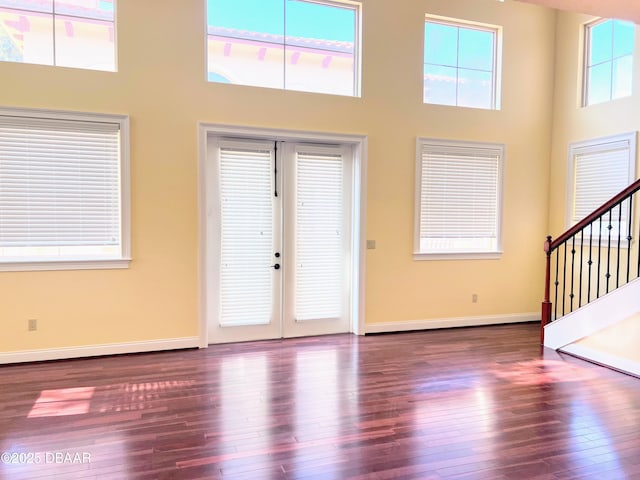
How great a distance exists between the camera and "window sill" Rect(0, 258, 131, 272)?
410cm

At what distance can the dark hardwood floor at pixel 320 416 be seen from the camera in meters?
2.47

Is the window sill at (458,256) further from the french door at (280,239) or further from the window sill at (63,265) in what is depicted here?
the window sill at (63,265)

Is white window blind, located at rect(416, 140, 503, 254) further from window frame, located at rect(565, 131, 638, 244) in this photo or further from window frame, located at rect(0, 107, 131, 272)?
window frame, located at rect(0, 107, 131, 272)

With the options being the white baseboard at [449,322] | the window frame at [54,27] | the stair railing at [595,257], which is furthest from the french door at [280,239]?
the stair railing at [595,257]

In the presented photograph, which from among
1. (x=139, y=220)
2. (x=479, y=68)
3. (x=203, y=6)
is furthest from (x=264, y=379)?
(x=479, y=68)

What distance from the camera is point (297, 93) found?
4918 mm

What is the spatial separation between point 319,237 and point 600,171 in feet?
11.4

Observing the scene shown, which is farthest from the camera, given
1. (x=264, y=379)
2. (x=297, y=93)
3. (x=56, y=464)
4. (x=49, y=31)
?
(x=297, y=93)

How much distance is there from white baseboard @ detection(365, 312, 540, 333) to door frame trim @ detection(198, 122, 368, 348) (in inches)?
10.5

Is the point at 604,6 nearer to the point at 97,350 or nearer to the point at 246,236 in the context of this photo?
the point at 246,236

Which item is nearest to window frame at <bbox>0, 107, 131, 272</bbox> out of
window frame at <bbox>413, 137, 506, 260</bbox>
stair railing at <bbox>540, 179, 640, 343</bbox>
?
window frame at <bbox>413, 137, 506, 260</bbox>

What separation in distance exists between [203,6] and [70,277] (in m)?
2.99

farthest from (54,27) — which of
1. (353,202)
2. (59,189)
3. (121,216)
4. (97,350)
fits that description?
(353,202)

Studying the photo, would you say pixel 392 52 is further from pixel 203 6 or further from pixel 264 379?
pixel 264 379
